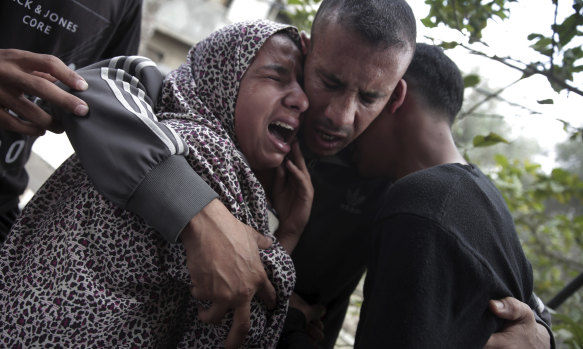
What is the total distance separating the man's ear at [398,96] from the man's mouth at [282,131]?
0.56 meters

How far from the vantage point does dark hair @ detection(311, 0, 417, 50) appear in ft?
5.64

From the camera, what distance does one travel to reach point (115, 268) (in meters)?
1.27

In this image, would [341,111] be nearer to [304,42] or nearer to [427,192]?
[304,42]

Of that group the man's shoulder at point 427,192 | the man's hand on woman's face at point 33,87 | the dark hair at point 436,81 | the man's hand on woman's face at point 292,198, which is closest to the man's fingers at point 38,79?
the man's hand on woman's face at point 33,87

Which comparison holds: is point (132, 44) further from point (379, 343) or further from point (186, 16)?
point (186, 16)

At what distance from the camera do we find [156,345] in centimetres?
138

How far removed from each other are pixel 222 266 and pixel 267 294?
0.24 meters

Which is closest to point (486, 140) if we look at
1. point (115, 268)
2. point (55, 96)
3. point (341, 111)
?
point (341, 111)

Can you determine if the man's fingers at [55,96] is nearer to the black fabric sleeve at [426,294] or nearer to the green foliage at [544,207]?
the black fabric sleeve at [426,294]

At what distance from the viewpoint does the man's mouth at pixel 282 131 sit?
67.5 inches

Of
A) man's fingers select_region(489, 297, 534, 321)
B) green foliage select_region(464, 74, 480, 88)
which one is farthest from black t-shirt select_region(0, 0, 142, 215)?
man's fingers select_region(489, 297, 534, 321)

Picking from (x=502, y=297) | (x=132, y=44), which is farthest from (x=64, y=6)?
(x=502, y=297)

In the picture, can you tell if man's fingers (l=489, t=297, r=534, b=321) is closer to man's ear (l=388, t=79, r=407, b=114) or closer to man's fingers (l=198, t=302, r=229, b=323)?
man's fingers (l=198, t=302, r=229, b=323)

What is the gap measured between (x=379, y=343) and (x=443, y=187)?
1.79ft
